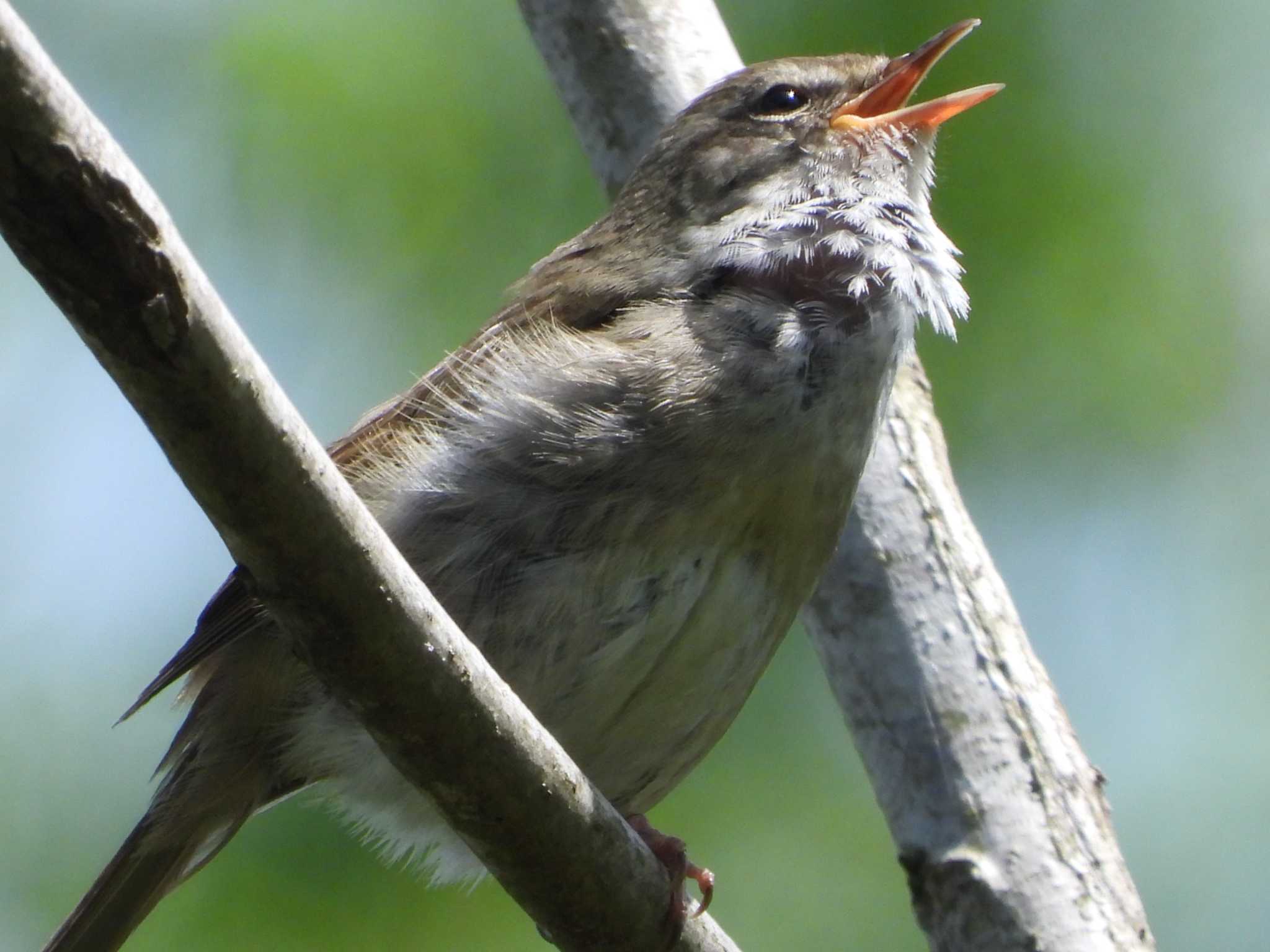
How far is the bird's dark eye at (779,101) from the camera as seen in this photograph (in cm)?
453

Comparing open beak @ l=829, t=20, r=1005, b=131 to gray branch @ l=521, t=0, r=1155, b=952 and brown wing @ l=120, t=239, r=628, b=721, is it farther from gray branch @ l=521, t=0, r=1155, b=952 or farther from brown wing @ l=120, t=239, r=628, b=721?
brown wing @ l=120, t=239, r=628, b=721

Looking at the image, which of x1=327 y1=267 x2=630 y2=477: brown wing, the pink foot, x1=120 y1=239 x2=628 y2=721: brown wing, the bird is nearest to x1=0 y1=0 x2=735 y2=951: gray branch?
the pink foot

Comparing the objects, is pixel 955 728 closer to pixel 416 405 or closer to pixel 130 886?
Answer: pixel 416 405

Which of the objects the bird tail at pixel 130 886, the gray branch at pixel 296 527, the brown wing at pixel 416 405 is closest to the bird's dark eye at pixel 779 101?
the brown wing at pixel 416 405

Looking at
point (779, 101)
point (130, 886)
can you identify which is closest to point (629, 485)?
point (779, 101)

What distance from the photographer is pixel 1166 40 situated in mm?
7230

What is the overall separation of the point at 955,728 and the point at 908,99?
A: 1940 millimetres

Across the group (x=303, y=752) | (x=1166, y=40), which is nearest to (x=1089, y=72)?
(x=1166, y=40)

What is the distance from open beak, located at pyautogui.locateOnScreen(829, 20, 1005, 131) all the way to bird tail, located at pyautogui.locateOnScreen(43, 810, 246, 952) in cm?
261

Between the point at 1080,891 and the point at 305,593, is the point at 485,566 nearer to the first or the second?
the point at 305,593

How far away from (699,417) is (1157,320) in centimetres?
410

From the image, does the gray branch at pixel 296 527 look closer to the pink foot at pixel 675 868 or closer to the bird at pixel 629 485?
the pink foot at pixel 675 868

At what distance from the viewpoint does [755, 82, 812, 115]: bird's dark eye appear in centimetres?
453

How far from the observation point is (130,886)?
407 cm
